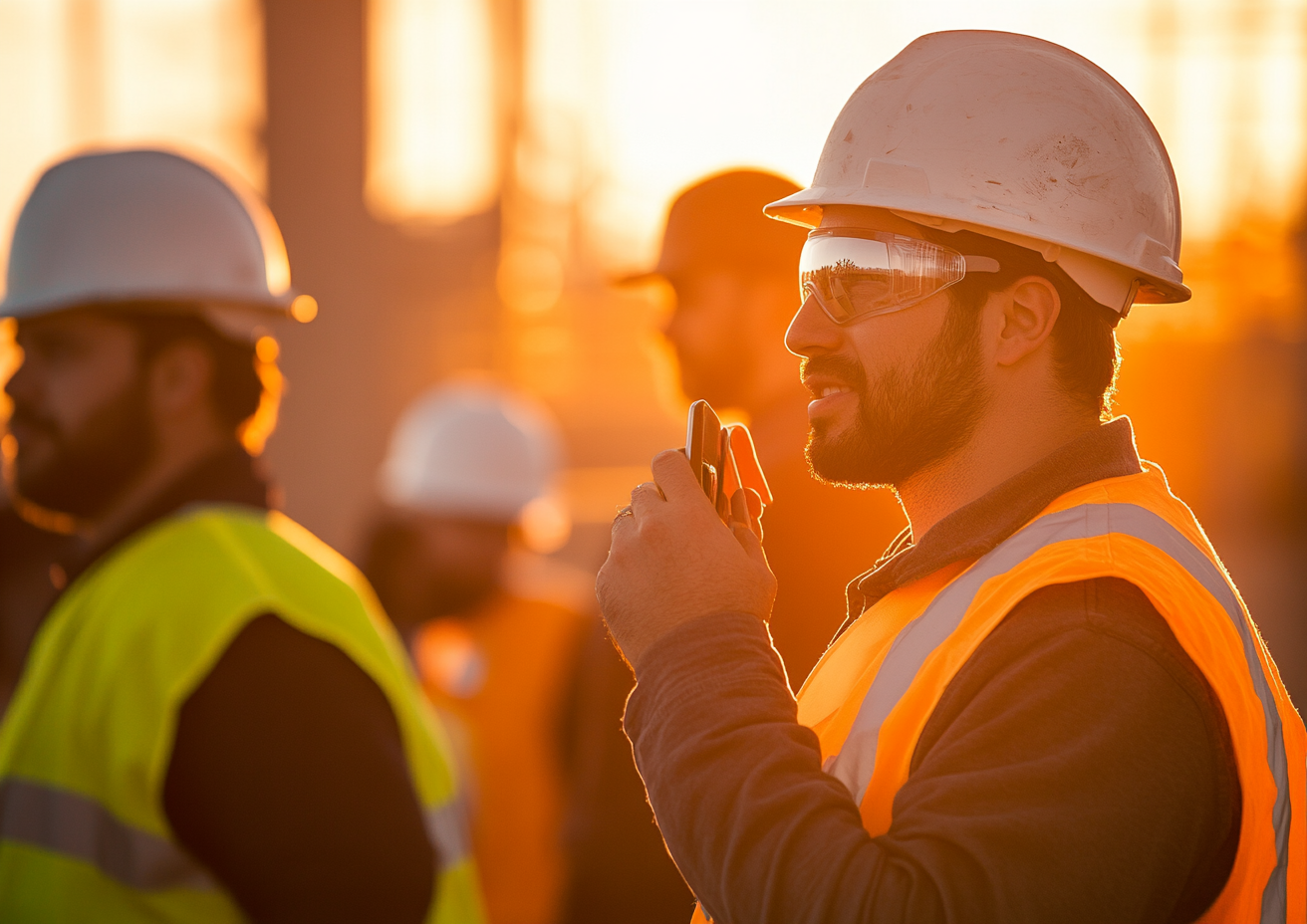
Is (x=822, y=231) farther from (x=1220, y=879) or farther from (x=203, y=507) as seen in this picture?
(x=203, y=507)

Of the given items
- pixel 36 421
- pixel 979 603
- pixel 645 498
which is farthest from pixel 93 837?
pixel 979 603

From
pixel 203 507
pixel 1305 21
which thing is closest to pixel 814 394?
pixel 203 507

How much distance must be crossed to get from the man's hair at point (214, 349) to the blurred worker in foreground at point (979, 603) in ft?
5.59

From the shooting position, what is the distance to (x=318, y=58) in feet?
46.9

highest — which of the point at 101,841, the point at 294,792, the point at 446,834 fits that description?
the point at 294,792

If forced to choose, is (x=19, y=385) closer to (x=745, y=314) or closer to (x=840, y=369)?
(x=745, y=314)

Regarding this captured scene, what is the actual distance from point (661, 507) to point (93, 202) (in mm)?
2221

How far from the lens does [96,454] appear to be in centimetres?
319

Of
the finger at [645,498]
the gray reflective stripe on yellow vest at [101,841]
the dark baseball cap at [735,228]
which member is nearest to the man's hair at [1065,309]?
the finger at [645,498]

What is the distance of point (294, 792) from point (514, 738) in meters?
3.50

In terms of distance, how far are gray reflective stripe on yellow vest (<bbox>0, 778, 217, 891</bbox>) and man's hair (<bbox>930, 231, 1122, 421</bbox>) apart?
5.63 feet

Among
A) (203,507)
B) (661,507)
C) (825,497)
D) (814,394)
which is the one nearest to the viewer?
(661,507)

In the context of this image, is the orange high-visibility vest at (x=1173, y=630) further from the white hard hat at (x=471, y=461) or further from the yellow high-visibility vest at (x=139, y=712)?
the white hard hat at (x=471, y=461)

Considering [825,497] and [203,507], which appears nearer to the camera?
[203,507]
